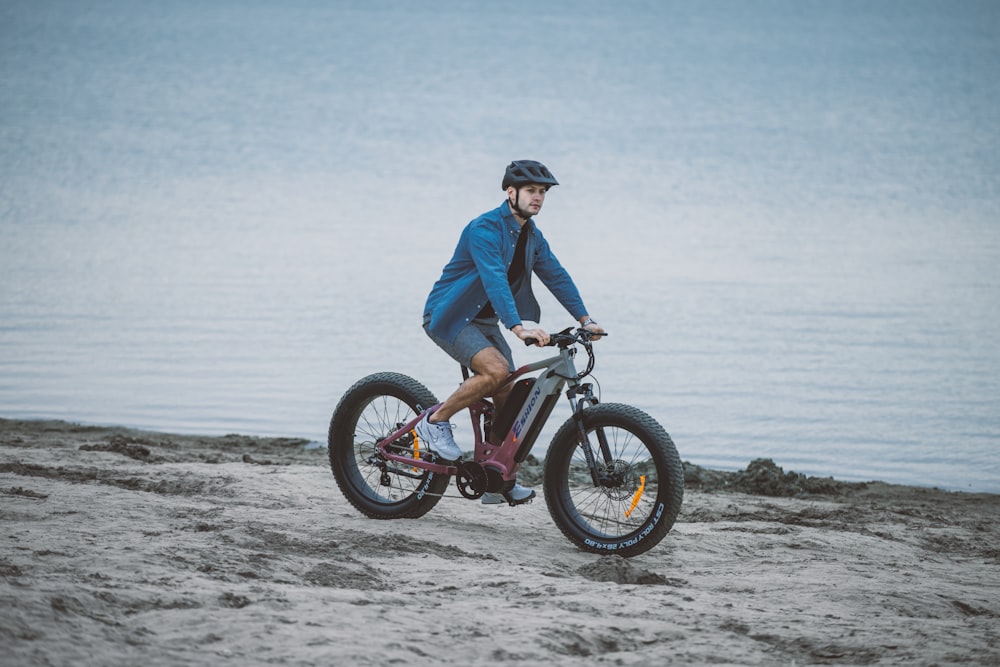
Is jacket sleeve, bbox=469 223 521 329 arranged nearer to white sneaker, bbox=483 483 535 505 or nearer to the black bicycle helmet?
the black bicycle helmet

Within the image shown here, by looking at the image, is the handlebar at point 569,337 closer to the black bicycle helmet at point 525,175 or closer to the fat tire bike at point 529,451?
the fat tire bike at point 529,451

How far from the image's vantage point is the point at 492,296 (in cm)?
684

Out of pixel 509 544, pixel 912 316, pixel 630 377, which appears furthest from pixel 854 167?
pixel 509 544

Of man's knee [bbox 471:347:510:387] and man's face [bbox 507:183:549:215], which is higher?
man's face [bbox 507:183:549:215]

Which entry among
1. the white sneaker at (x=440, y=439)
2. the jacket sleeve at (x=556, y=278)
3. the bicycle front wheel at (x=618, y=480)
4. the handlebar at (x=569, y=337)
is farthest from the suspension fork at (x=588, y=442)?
the white sneaker at (x=440, y=439)

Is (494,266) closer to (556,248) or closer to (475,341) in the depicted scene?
(475,341)

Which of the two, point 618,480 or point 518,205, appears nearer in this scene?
point 618,480

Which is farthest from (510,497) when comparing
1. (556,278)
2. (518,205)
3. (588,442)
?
(518,205)

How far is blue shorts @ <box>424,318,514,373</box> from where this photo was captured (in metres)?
7.07

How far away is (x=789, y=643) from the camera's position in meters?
5.16

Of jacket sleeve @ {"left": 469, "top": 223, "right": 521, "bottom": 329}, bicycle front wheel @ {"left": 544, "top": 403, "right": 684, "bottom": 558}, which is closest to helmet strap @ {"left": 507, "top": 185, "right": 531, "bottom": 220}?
jacket sleeve @ {"left": 469, "top": 223, "right": 521, "bottom": 329}

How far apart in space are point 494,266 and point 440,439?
1.02 m

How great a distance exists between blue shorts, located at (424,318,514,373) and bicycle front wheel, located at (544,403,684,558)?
569mm

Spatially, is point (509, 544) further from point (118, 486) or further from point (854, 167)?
point (854, 167)
